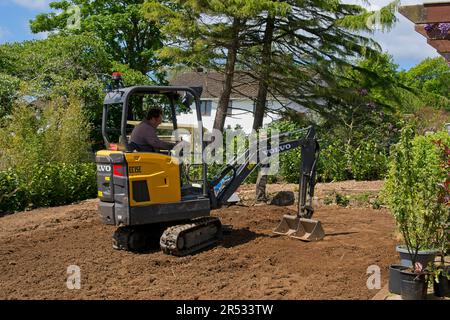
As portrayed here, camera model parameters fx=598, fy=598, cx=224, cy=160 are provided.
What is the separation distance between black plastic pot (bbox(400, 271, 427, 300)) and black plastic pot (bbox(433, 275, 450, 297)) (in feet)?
Result: 0.60

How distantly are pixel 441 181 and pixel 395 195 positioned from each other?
0.61 metres

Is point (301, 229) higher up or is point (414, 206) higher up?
point (414, 206)

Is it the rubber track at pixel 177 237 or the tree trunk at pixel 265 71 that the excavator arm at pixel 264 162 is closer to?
the rubber track at pixel 177 237

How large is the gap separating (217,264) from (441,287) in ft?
9.57

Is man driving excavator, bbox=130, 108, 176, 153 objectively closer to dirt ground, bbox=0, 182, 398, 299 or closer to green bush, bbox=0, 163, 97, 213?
dirt ground, bbox=0, 182, 398, 299

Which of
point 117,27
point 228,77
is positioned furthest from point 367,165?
point 117,27

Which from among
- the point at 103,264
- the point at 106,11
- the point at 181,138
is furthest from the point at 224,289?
the point at 106,11

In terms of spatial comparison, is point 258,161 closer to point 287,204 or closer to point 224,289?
point 224,289

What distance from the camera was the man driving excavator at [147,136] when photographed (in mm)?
8109

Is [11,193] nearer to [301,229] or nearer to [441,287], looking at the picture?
[301,229]

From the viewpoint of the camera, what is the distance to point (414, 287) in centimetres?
562

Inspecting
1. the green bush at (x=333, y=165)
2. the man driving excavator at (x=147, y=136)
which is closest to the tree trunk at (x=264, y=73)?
the green bush at (x=333, y=165)

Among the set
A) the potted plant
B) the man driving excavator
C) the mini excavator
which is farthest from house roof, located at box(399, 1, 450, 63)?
the man driving excavator

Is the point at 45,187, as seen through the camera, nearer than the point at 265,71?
Yes
